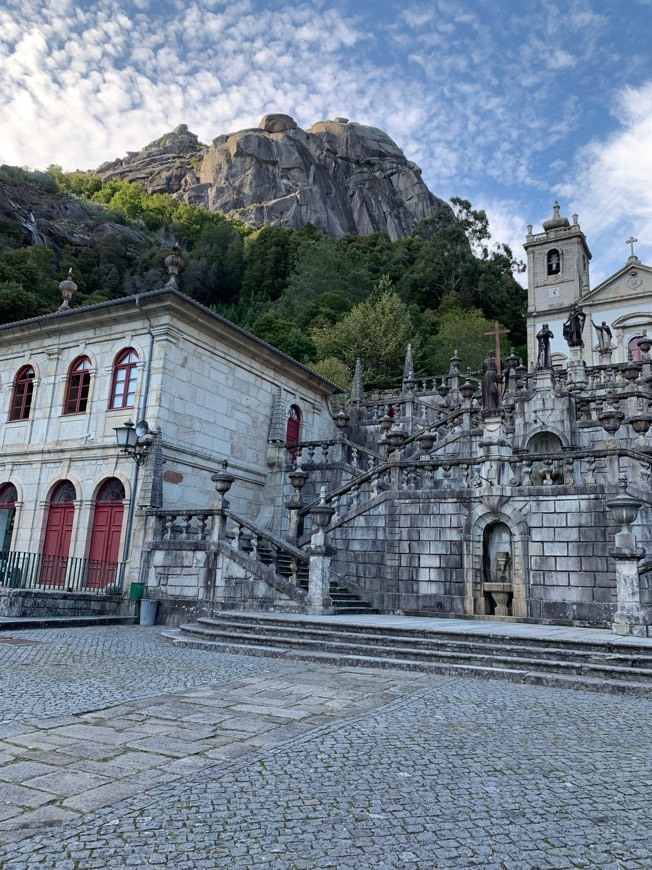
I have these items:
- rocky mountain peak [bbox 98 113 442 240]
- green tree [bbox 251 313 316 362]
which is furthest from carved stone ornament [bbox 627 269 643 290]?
rocky mountain peak [bbox 98 113 442 240]

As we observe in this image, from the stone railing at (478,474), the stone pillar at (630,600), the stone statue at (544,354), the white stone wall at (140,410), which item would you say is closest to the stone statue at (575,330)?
the stone statue at (544,354)

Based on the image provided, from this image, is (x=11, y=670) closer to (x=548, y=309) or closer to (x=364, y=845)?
(x=364, y=845)

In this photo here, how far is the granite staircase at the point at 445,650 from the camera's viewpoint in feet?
27.3

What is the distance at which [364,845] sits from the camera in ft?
11.0

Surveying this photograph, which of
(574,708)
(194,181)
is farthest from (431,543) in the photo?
(194,181)

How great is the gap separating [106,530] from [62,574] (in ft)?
5.21

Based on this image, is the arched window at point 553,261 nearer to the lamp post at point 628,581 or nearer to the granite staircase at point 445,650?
the lamp post at point 628,581

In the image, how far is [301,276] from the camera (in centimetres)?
5159

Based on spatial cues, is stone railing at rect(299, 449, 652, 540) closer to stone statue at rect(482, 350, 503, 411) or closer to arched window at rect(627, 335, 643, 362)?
stone statue at rect(482, 350, 503, 411)

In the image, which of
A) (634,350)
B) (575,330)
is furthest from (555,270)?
(575,330)

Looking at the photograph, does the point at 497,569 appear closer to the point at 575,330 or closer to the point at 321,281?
the point at 575,330

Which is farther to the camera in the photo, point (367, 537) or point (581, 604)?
point (367, 537)

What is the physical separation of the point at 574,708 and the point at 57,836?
5.39m

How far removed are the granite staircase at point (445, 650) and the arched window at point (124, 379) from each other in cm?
837
